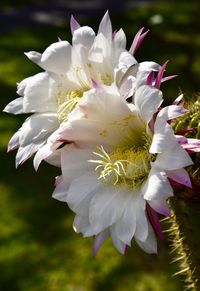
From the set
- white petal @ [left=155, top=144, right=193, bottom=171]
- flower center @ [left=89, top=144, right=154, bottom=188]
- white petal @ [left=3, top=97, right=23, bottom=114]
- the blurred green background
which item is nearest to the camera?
white petal @ [left=155, top=144, right=193, bottom=171]

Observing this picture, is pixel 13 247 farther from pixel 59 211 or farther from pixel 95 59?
pixel 95 59

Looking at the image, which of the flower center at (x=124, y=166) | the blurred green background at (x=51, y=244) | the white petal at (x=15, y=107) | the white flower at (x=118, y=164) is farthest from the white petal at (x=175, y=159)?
the blurred green background at (x=51, y=244)

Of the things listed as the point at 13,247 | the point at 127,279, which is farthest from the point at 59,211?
the point at 127,279

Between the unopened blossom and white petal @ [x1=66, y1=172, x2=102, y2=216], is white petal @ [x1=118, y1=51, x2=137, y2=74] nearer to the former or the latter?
the unopened blossom

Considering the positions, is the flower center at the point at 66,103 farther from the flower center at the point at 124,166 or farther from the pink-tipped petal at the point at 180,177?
the pink-tipped petal at the point at 180,177

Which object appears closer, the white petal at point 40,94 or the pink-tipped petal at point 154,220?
the pink-tipped petal at point 154,220

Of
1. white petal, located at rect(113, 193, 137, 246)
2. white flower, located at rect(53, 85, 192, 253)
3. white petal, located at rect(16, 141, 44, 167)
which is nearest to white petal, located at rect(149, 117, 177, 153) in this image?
white flower, located at rect(53, 85, 192, 253)

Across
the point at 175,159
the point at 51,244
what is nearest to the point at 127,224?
the point at 175,159
